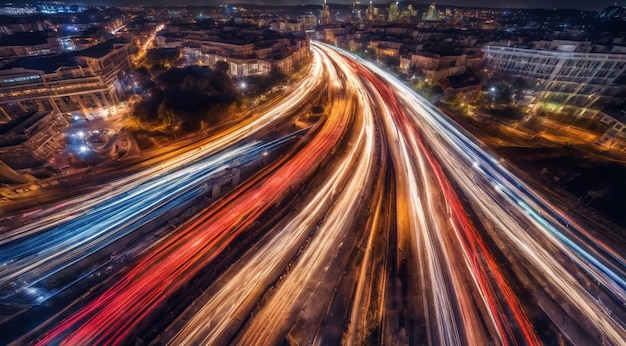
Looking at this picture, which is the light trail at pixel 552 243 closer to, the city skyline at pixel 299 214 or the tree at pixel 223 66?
the city skyline at pixel 299 214

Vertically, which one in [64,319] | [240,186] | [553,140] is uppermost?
[553,140]

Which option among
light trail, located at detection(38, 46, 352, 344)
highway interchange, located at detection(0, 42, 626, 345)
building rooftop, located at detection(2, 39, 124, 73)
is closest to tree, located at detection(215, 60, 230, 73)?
building rooftop, located at detection(2, 39, 124, 73)

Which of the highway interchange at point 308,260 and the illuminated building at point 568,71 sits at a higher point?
the illuminated building at point 568,71

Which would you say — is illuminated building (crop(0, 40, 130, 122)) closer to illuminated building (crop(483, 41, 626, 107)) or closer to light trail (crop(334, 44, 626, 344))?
light trail (crop(334, 44, 626, 344))

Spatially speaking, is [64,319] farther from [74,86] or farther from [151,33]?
[151,33]

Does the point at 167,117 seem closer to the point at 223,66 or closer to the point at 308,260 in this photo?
the point at 223,66

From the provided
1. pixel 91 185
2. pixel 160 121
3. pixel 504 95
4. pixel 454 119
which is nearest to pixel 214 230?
pixel 91 185

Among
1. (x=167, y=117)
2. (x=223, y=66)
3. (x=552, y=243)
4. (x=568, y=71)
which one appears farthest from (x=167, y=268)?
(x=568, y=71)

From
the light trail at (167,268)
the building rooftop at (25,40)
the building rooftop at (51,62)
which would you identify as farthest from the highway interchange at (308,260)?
the building rooftop at (25,40)
